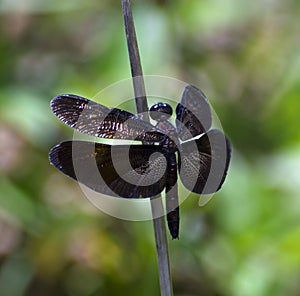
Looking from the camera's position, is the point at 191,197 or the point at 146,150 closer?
the point at 146,150

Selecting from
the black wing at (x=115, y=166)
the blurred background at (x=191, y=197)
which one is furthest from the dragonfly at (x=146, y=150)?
the blurred background at (x=191, y=197)

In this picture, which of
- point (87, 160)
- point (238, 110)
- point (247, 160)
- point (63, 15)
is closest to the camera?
point (87, 160)

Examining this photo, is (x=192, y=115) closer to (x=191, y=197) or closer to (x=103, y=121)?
(x=103, y=121)

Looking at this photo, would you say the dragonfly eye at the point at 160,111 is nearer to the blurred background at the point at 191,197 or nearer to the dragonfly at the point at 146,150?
the dragonfly at the point at 146,150

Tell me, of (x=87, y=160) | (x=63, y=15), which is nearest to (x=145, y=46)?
(x=63, y=15)

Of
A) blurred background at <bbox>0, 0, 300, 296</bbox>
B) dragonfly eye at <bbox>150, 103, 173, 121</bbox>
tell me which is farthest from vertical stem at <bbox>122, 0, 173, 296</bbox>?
blurred background at <bbox>0, 0, 300, 296</bbox>

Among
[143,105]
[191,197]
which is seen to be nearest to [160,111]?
[143,105]

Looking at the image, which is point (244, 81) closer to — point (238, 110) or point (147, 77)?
point (238, 110)
